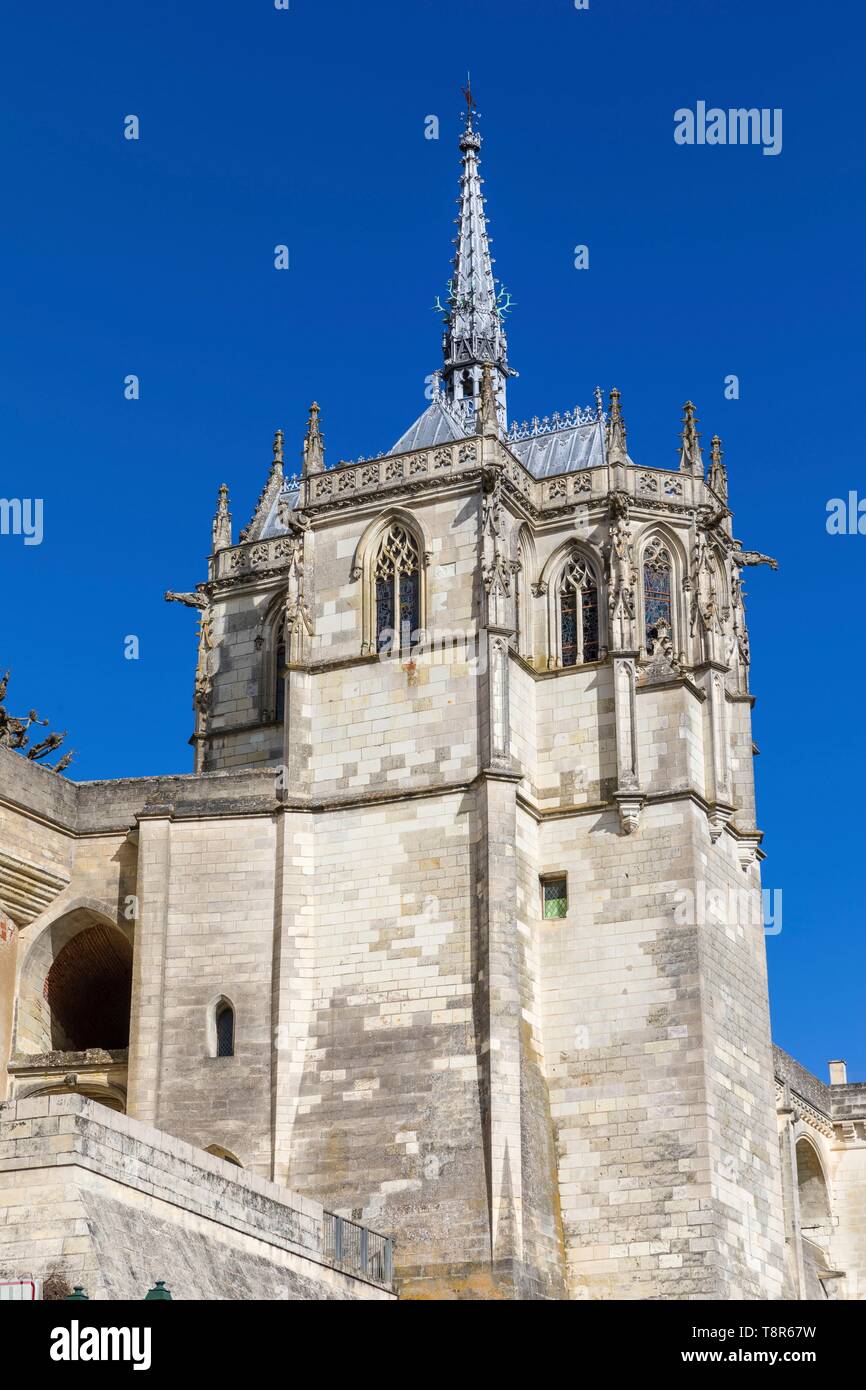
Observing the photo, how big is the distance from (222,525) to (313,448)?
17.2ft

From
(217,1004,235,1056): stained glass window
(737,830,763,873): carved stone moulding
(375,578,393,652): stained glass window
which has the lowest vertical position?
(217,1004,235,1056): stained glass window

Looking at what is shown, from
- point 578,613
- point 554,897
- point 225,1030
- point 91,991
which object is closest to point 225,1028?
point 225,1030

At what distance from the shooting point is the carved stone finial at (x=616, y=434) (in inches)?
1604

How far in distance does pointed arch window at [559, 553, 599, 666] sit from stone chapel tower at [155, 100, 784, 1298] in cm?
5

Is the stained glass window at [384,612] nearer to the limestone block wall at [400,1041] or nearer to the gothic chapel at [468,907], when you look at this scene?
the gothic chapel at [468,907]

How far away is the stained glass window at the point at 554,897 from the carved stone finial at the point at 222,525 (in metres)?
11.8

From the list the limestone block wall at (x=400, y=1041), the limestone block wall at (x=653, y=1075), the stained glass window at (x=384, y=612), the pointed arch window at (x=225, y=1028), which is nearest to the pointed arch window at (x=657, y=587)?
the limestone block wall at (x=653, y=1075)

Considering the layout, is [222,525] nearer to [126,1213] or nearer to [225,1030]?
[225,1030]

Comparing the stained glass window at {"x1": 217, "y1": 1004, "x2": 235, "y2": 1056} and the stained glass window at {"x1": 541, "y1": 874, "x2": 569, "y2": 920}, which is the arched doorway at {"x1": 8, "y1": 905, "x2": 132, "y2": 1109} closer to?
→ the stained glass window at {"x1": 217, "y1": 1004, "x2": 235, "y2": 1056}

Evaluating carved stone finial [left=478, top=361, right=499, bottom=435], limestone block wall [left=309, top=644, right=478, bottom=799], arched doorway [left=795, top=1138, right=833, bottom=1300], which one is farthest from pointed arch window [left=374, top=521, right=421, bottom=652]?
arched doorway [left=795, top=1138, right=833, bottom=1300]

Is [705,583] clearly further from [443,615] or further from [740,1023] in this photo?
[740,1023]

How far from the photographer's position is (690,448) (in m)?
41.8

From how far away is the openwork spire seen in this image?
52.0 m
